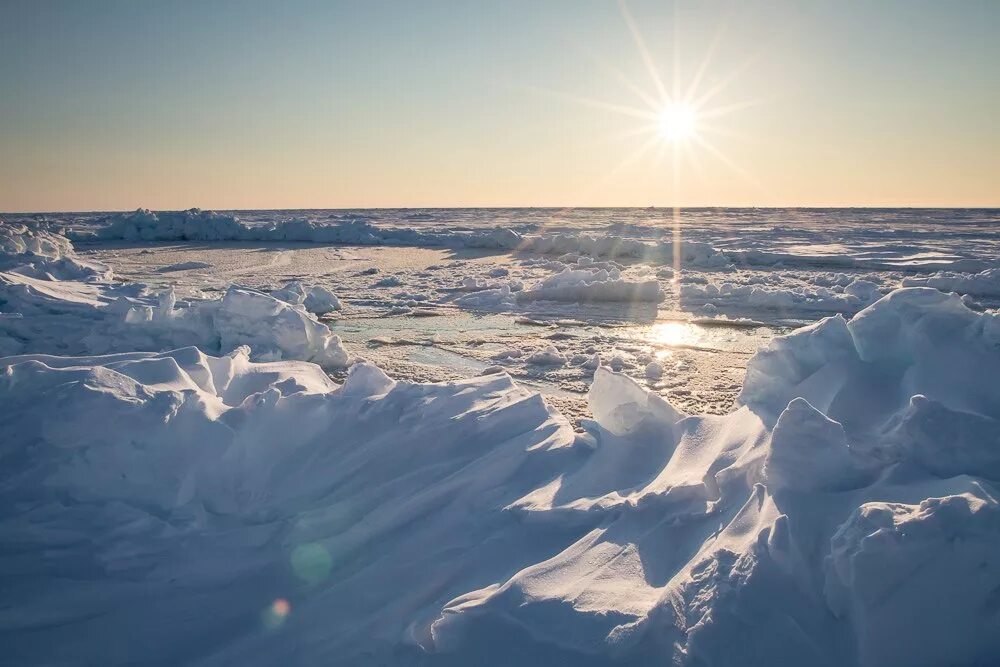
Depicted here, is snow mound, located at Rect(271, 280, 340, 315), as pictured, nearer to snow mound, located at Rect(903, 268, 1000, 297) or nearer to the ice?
the ice

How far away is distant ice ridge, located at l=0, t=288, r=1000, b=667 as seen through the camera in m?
1.71

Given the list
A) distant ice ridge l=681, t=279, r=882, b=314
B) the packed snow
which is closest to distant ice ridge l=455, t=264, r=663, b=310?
distant ice ridge l=681, t=279, r=882, b=314

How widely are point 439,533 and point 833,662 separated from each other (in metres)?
1.35

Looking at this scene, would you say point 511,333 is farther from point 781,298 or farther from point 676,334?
point 781,298

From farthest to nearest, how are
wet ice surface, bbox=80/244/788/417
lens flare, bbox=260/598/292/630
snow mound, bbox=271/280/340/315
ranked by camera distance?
1. snow mound, bbox=271/280/340/315
2. wet ice surface, bbox=80/244/788/417
3. lens flare, bbox=260/598/292/630

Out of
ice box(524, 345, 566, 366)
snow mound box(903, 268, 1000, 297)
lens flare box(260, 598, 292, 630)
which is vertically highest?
snow mound box(903, 268, 1000, 297)

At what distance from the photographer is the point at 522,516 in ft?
8.09

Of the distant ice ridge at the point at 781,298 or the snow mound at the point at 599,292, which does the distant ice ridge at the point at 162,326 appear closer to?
the snow mound at the point at 599,292

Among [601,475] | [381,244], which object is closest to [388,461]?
[601,475]

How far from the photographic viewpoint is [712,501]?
7.63 ft

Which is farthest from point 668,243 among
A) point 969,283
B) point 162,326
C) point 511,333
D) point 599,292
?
point 162,326

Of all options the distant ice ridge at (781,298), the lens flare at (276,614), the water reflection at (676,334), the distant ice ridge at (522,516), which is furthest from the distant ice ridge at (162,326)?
the distant ice ridge at (781,298)

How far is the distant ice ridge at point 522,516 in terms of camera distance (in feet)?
5.62

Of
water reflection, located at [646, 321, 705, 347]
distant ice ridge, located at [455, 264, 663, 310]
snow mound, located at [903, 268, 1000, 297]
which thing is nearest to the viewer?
water reflection, located at [646, 321, 705, 347]
